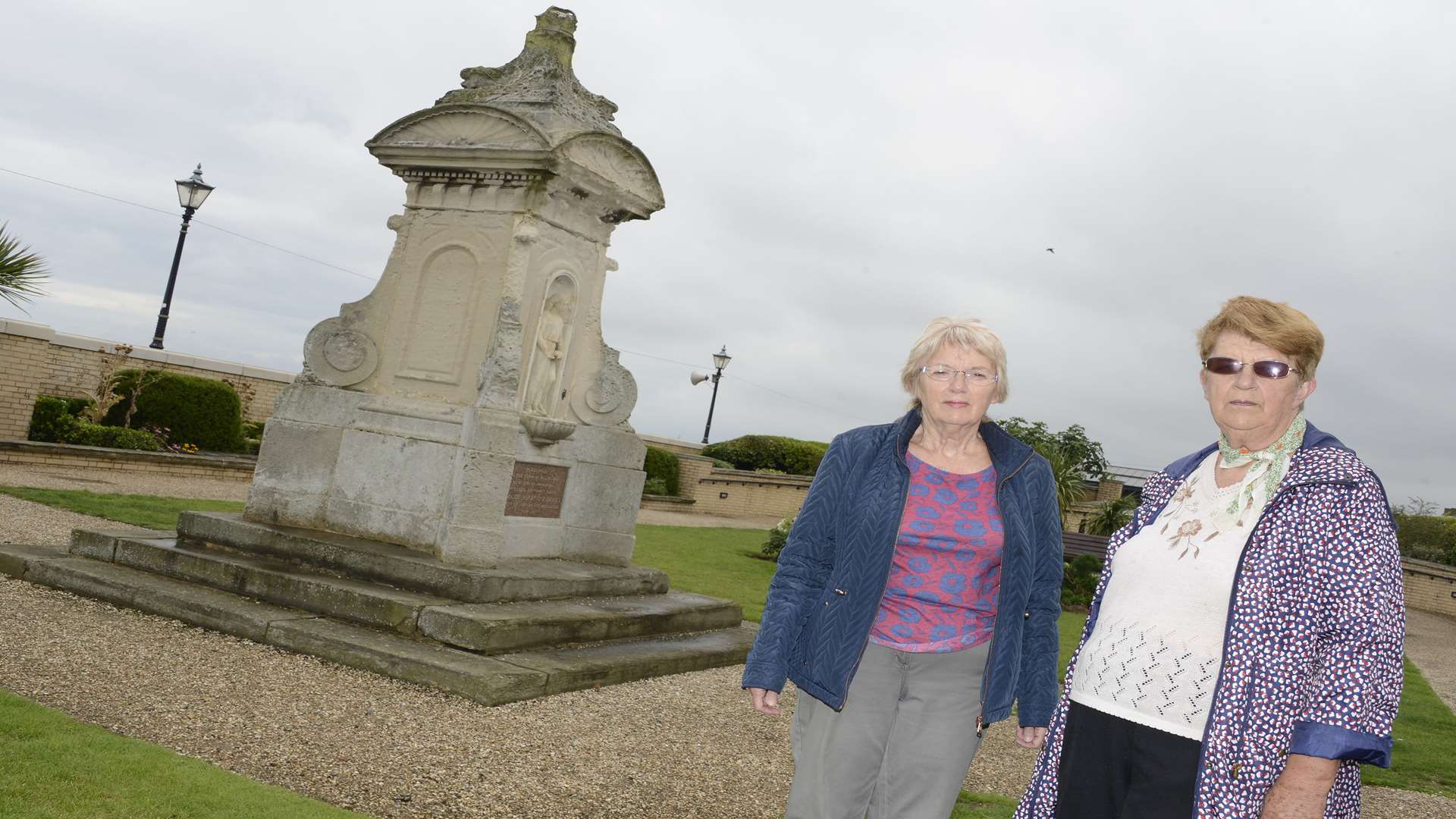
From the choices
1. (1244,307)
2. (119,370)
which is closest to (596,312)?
(1244,307)

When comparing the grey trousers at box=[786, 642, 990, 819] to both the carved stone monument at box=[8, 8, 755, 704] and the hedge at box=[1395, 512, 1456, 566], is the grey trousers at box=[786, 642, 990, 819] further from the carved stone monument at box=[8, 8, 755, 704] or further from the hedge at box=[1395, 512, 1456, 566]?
the hedge at box=[1395, 512, 1456, 566]

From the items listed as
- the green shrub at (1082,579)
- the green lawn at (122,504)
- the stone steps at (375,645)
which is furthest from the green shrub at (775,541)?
the stone steps at (375,645)

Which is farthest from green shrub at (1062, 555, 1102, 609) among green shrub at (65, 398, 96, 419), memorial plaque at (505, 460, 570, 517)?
green shrub at (65, 398, 96, 419)

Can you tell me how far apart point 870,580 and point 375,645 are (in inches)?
146

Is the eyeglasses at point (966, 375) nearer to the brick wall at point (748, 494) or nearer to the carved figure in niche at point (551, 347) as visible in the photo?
the carved figure in niche at point (551, 347)

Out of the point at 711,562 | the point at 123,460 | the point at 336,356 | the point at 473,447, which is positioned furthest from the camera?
the point at 123,460

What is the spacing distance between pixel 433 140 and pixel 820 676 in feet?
18.7

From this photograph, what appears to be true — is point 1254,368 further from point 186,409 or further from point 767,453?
point 767,453

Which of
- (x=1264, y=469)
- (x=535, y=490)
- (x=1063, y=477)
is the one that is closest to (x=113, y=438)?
(x=535, y=490)

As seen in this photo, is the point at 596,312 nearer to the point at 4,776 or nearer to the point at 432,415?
the point at 432,415

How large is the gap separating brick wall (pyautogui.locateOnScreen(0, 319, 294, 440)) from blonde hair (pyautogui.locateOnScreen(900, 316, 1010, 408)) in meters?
12.1

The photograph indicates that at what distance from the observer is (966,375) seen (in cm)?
300

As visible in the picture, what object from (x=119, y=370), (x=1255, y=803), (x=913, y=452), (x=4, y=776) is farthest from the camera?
(x=119, y=370)

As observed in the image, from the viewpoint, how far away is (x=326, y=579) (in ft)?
21.3
